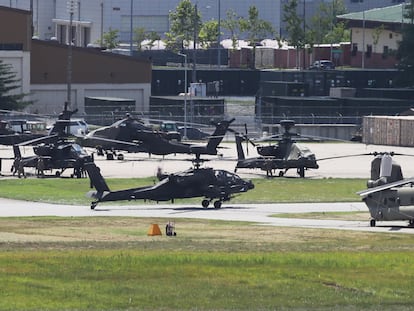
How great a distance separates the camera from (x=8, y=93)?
11062cm

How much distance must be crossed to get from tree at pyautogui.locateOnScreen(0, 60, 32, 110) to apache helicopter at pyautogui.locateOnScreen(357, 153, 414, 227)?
61.7 m

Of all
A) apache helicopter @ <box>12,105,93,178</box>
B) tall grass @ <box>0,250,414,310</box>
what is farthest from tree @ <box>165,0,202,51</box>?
tall grass @ <box>0,250,414,310</box>

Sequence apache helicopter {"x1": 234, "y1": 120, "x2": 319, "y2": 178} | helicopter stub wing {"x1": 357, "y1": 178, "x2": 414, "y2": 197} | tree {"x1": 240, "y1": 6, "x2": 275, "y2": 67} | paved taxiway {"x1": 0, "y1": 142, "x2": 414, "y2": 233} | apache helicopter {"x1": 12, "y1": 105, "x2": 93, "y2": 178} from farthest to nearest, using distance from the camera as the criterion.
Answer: tree {"x1": 240, "y1": 6, "x2": 275, "y2": 67}
apache helicopter {"x1": 234, "y1": 120, "x2": 319, "y2": 178}
apache helicopter {"x1": 12, "y1": 105, "x2": 93, "y2": 178}
paved taxiway {"x1": 0, "y1": 142, "x2": 414, "y2": 233}
helicopter stub wing {"x1": 357, "y1": 178, "x2": 414, "y2": 197}

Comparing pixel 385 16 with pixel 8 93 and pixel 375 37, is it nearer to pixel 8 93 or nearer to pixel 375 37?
pixel 375 37

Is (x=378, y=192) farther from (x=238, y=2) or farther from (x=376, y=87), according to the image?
(x=238, y=2)

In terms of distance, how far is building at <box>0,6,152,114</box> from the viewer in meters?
115

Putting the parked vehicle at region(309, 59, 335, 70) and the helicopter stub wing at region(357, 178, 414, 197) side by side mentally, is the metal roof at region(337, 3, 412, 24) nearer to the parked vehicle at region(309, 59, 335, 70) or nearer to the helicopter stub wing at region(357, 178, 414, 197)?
the parked vehicle at region(309, 59, 335, 70)

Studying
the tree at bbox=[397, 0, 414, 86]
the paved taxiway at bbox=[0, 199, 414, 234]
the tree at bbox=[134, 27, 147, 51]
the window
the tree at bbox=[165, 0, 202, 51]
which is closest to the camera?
the paved taxiway at bbox=[0, 199, 414, 234]

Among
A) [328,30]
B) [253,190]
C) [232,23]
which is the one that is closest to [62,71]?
[253,190]

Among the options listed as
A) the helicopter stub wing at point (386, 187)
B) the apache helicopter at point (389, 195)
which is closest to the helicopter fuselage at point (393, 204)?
the apache helicopter at point (389, 195)

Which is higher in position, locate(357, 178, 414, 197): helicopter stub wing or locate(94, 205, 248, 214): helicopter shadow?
locate(357, 178, 414, 197): helicopter stub wing

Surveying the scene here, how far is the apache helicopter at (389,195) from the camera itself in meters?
47.3

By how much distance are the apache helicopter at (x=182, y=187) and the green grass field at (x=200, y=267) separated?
461 cm

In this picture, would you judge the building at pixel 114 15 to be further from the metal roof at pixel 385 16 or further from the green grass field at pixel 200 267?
the green grass field at pixel 200 267
